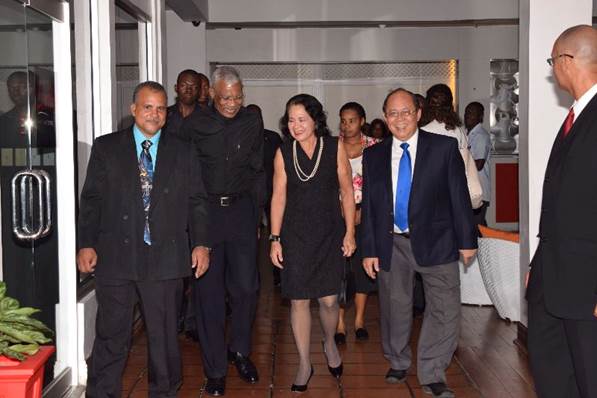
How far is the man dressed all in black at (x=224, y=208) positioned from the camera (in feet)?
16.6

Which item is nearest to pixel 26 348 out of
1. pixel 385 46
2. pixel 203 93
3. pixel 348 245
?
pixel 348 245

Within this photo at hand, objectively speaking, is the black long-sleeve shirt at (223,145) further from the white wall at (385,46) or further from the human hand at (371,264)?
the white wall at (385,46)

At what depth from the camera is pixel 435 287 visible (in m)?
4.95

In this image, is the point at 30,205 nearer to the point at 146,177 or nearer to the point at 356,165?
the point at 146,177

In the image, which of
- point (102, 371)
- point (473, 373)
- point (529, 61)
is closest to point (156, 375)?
point (102, 371)

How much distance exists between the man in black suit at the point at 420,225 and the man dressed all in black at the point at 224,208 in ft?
2.23

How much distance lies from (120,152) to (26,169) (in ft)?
1.58

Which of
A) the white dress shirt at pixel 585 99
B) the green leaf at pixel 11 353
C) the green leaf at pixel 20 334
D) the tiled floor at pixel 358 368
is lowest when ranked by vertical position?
the tiled floor at pixel 358 368

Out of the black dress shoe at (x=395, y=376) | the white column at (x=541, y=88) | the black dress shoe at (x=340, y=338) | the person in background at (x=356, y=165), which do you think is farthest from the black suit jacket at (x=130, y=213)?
the white column at (x=541, y=88)

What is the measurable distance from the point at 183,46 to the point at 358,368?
8011mm

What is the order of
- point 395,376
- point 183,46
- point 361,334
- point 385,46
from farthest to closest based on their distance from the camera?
point 385,46 < point 183,46 < point 361,334 < point 395,376

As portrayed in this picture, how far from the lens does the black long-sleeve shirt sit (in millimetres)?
5113

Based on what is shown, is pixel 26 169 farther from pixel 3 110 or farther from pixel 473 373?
pixel 473 373

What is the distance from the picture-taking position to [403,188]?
495 cm
